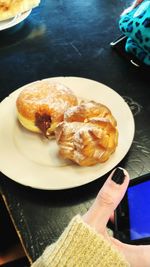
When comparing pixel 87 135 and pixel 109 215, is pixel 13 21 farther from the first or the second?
pixel 109 215

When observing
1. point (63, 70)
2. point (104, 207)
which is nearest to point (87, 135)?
point (104, 207)

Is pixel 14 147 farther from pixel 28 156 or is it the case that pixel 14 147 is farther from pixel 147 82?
pixel 147 82

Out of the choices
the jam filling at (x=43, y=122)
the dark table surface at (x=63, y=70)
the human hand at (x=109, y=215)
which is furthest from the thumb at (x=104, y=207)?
the jam filling at (x=43, y=122)

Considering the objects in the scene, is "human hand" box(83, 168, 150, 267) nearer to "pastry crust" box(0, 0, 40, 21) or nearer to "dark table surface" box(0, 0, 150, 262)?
"dark table surface" box(0, 0, 150, 262)

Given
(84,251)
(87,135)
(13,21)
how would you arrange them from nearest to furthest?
1. (84,251)
2. (87,135)
3. (13,21)

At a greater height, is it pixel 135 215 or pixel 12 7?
pixel 12 7

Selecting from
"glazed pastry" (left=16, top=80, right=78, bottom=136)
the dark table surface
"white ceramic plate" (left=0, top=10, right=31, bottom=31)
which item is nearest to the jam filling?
"glazed pastry" (left=16, top=80, right=78, bottom=136)
